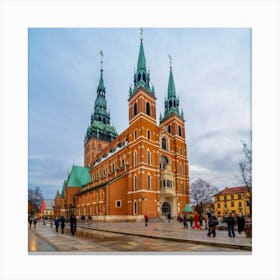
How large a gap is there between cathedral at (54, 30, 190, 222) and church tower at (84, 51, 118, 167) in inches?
505

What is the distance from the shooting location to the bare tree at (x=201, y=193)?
119 feet

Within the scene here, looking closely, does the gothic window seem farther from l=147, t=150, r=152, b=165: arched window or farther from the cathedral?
l=147, t=150, r=152, b=165: arched window

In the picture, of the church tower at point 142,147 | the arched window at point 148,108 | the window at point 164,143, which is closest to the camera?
the church tower at point 142,147

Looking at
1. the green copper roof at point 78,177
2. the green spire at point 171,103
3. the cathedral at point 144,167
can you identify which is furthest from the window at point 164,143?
the green copper roof at point 78,177

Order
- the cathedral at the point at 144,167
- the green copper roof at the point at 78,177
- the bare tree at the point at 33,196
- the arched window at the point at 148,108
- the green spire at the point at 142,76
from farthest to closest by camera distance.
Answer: the green copper roof at the point at 78,177
the green spire at the point at 142,76
the arched window at the point at 148,108
the cathedral at the point at 144,167
the bare tree at the point at 33,196

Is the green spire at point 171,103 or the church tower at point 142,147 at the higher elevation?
the green spire at point 171,103

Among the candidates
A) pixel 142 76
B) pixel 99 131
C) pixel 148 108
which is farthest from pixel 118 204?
pixel 99 131

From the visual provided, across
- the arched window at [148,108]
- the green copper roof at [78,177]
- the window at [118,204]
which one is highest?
the arched window at [148,108]

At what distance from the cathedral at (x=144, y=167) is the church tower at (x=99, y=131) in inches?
505

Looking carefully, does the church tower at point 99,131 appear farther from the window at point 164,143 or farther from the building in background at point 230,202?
the building in background at point 230,202

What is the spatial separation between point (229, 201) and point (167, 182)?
18785mm

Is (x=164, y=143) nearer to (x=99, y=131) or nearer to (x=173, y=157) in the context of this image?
(x=173, y=157)

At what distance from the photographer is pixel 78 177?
152ft

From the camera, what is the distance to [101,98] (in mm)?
57094
